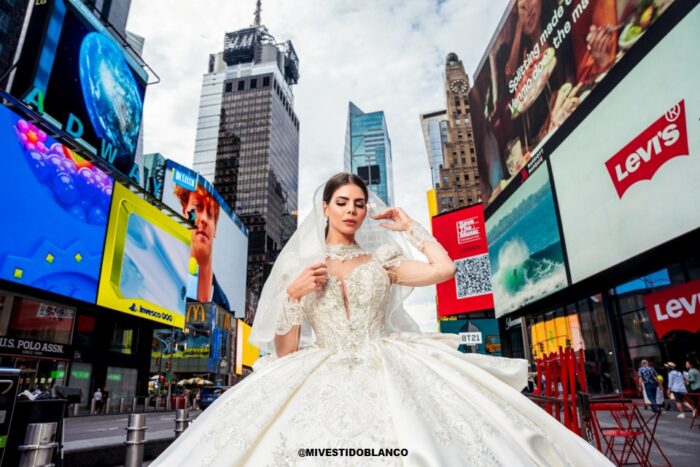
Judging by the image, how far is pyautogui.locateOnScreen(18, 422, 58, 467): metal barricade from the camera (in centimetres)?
287

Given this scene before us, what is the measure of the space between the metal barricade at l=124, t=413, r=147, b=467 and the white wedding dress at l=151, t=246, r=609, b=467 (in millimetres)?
3206

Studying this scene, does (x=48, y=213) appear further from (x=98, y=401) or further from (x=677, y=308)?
(x=677, y=308)

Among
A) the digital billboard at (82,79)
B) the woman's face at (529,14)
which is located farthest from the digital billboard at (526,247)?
the digital billboard at (82,79)

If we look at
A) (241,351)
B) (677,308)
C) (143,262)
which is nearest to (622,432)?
(677,308)

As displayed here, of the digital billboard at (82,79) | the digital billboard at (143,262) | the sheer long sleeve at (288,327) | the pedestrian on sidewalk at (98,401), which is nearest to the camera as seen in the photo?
the sheer long sleeve at (288,327)

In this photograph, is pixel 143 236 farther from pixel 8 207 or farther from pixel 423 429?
pixel 423 429

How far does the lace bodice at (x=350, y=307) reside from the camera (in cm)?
212

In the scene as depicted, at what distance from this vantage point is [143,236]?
24922mm

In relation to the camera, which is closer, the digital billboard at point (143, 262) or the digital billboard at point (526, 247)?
the digital billboard at point (526, 247)

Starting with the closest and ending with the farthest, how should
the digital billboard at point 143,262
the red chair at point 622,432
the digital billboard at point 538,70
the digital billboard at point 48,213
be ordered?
the red chair at point 622,432 → the digital billboard at point 538,70 → the digital billboard at point 48,213 → the digital billboard at point 143,262

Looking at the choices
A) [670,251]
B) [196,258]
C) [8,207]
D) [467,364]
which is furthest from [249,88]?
[467,364]

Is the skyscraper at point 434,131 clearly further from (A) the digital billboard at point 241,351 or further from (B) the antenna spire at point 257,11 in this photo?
(A) the digital billboard at point 241,351

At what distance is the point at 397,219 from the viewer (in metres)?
2.72

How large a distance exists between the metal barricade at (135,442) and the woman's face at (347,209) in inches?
135
